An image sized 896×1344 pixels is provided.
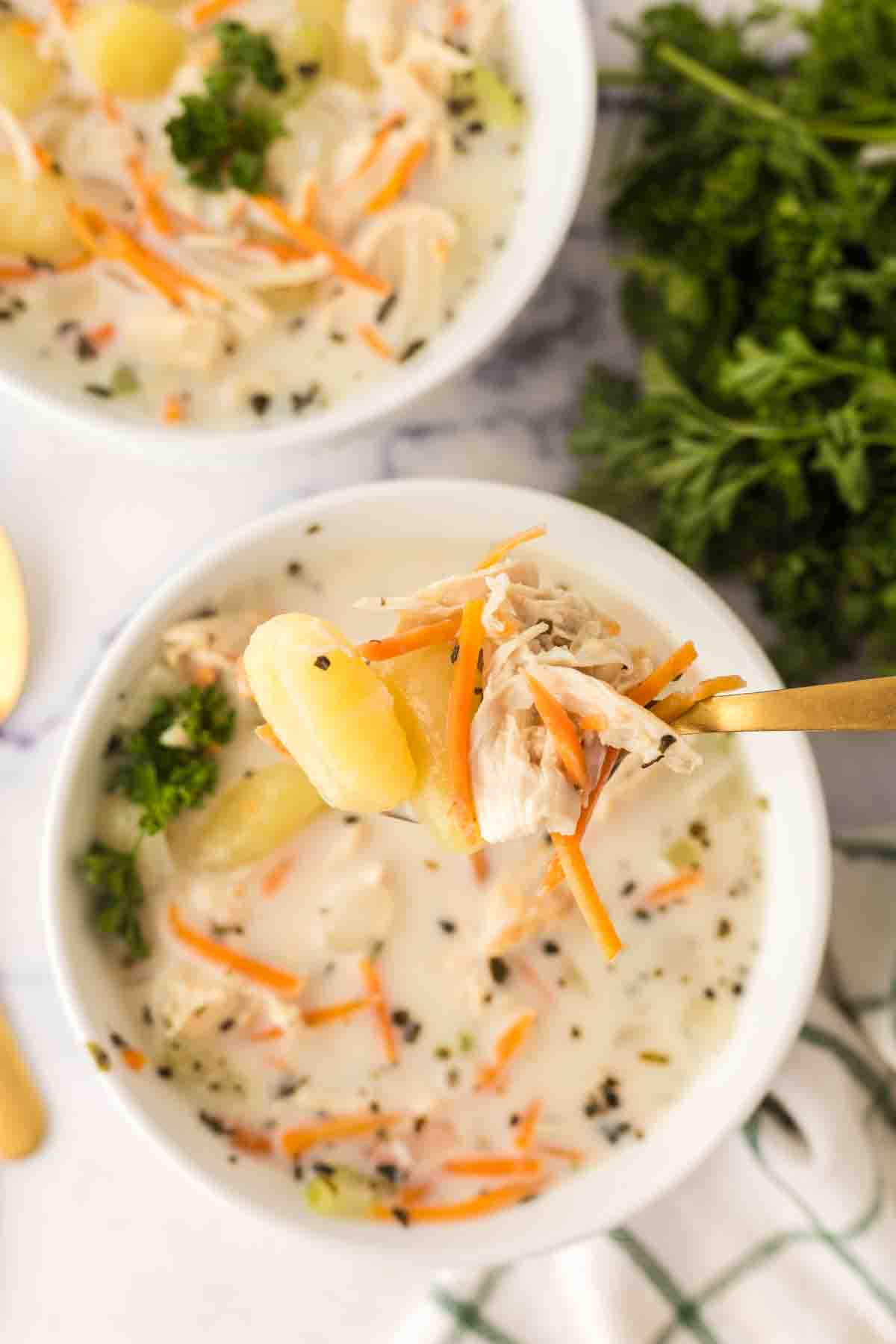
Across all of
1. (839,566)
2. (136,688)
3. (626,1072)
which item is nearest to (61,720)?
(136,688)

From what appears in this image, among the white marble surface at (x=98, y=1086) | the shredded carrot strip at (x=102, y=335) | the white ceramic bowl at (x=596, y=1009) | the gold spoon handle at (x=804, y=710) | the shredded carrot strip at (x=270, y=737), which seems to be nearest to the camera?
the gold spoon handle at (x=804, y=710)

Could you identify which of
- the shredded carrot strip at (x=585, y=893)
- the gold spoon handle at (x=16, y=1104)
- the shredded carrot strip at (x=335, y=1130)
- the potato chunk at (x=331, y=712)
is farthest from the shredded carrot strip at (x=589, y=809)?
the gold spoon handle at (x=16, y=1104)

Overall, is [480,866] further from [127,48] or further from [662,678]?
[127,48]

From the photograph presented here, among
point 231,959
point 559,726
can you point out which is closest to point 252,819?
point 231,959

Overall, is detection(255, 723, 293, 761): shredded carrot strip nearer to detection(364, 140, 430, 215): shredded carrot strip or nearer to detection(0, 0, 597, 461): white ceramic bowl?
detection(0, 0, 597, 461): white ceramic bowl

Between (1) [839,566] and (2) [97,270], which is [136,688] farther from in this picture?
(1) [839,566]

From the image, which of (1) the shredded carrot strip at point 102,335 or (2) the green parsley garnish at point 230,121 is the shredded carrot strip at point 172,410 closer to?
(1) the shredded carrot strip at point 102,335

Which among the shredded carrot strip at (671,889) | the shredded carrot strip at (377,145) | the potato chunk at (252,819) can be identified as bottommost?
the shredded carrot strip at (671,889)
